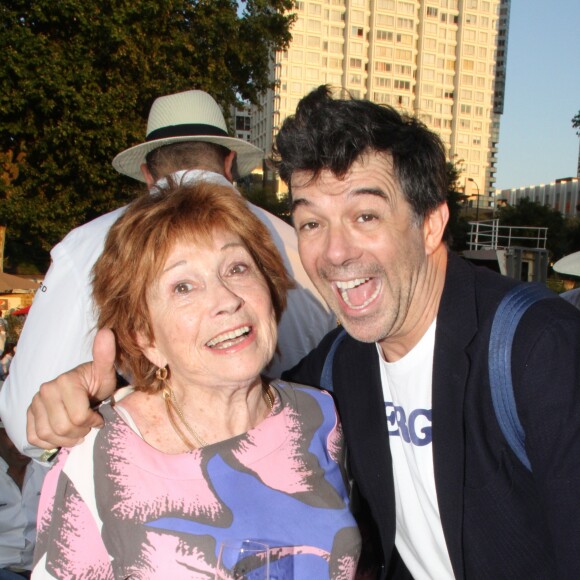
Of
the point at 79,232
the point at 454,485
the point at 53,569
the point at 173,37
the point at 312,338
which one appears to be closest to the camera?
the point at 53,569

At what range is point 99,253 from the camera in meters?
2.53

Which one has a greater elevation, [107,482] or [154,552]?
[107,482]

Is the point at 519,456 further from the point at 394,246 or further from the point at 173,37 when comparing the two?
the point at 173,37

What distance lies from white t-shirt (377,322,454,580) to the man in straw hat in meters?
0.58

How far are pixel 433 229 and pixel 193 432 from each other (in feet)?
3.60

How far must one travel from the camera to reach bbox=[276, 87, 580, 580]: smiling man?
72.1 inches

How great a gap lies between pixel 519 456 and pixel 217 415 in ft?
3.11

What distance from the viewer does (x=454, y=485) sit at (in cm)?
190

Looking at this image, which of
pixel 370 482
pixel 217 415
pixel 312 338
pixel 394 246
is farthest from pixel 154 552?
pixel 312 338

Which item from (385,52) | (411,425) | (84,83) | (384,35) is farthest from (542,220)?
(384,35)

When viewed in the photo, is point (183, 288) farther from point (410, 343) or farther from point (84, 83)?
point (84, 83)

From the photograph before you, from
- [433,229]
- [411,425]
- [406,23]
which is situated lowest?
[411,425]

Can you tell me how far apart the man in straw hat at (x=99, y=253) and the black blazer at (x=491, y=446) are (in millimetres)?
758

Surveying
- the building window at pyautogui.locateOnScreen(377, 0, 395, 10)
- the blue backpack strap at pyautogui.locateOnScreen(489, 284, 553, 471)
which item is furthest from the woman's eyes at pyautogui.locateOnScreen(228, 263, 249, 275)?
the building window at pyautogui.locateOnScreen(377, 0, 395, 10)
